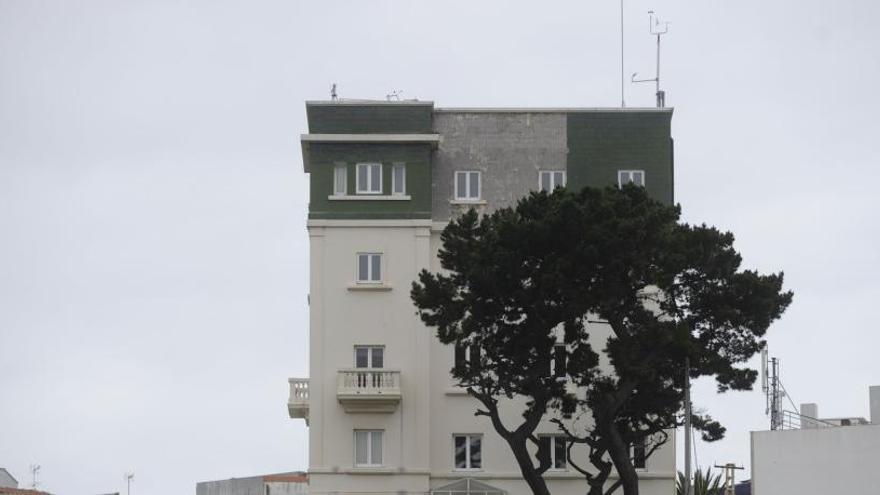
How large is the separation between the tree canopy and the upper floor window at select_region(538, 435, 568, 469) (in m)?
5.87

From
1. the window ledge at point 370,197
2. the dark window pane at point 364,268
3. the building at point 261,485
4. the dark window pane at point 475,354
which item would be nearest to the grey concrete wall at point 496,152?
the window ledge at point 370,197

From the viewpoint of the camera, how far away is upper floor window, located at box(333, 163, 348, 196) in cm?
7425

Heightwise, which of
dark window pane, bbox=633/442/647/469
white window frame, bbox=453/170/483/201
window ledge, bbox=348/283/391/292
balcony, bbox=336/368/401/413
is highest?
white window frame, bbox=453/170/483/201

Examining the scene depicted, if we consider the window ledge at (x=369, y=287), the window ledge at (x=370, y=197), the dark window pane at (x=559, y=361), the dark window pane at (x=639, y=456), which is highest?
the window ledge at (x=370, y=197)

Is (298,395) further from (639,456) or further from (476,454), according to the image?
(639,456)

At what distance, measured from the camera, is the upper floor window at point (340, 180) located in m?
74.2

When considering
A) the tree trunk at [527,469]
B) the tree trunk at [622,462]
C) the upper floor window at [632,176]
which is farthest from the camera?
the upper floor window at [632,176]

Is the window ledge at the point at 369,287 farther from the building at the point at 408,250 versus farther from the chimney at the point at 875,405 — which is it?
the chimney at the point at 875,405

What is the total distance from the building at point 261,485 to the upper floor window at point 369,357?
76.5 feet

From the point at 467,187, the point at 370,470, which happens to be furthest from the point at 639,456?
the point at 467,187

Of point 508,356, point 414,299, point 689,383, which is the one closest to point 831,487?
point 689,383

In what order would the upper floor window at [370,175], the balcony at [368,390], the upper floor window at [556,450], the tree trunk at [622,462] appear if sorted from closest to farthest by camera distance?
the tree trunk at [622,462] < the balcony at [368,390] < the upper floor window at [556,450] < the upper floor window at [370,175]

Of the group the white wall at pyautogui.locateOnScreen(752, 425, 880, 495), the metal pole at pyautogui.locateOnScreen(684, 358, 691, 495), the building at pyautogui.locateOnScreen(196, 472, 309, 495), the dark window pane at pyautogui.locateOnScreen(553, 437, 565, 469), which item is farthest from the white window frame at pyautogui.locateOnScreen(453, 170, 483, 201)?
the building at pyautogui.locateOnScreen(196, 472, 309, 495)

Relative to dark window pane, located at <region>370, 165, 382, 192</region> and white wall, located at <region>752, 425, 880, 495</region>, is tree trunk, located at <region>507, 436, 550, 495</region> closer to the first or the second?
white wall, located at <region>752, 425, 880, 495</region>
